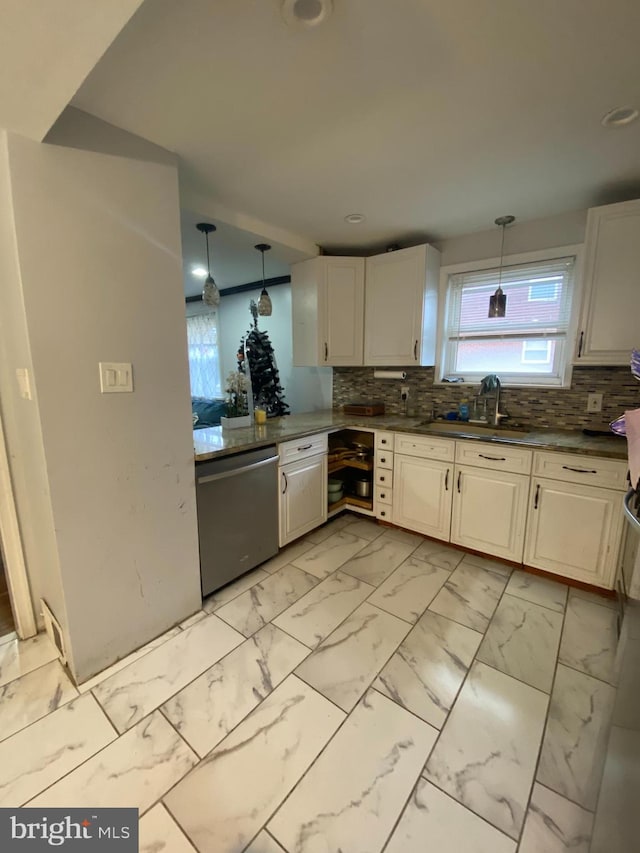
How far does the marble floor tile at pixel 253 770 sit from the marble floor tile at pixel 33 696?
2.19ft

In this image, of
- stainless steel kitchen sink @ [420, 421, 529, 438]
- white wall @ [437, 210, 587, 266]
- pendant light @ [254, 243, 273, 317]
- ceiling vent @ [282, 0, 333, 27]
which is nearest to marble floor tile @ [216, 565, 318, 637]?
stainless steel kitchen sink @ [420, 421, 529, 438]

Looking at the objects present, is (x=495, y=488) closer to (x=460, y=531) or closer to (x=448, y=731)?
(x=460, y=531)

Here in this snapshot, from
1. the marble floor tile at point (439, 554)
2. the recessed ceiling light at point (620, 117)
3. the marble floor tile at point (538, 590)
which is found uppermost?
the recessed ceiling light at point (620, 117)

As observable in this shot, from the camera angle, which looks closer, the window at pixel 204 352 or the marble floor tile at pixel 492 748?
the marble floor tile at pixel 492 748

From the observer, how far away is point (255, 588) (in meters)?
2.14

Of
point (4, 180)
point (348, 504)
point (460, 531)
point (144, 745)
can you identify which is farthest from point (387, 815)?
point (4, 180)

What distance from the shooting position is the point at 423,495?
8.70 feet

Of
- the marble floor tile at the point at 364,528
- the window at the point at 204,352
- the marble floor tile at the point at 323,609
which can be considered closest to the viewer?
the marble floor tile at the point at 323,609

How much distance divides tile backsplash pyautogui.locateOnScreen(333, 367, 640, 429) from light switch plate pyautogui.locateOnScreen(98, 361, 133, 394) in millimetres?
2265

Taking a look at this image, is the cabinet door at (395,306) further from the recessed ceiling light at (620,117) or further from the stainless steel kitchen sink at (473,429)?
the recessed ceiling light at (620,117)

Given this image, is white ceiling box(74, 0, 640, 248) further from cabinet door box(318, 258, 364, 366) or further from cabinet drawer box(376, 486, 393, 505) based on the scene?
cabinet drawer box(376, 486, 393, 505)

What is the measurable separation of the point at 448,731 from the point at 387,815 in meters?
0.37

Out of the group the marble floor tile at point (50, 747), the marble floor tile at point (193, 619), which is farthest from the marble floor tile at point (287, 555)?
the marble floor tile at point (50, 747)

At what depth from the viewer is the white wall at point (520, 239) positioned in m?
2.35
